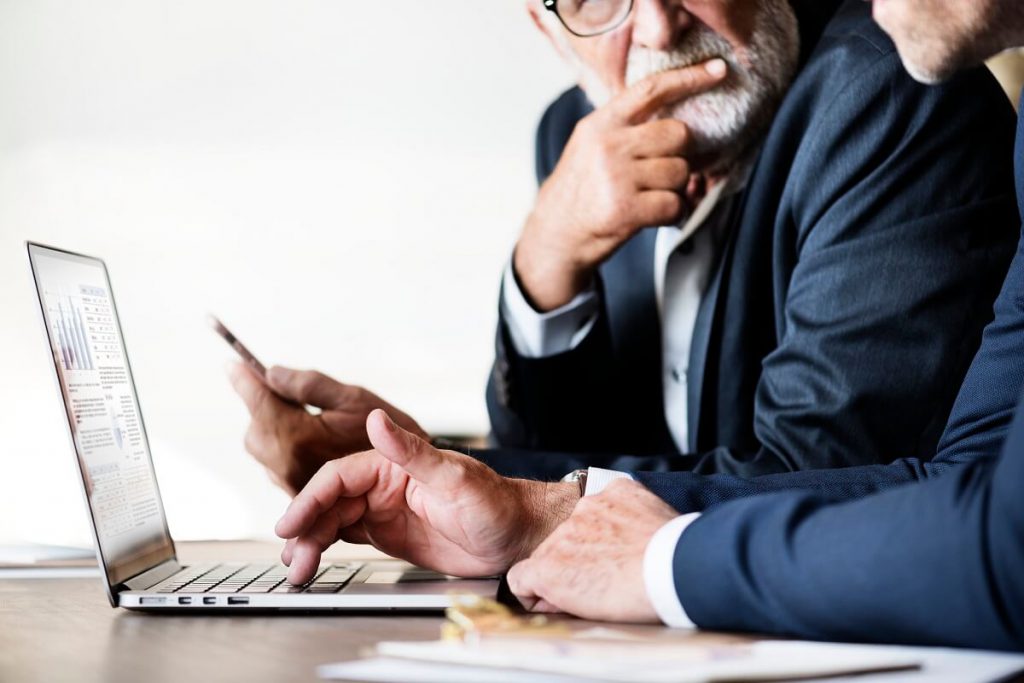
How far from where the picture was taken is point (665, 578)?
2.43 ft

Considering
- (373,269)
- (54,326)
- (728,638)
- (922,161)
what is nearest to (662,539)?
(728,638)

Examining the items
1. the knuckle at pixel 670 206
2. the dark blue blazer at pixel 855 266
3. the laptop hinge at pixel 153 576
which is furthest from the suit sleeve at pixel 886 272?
the laptop hinge at pixel 153 576

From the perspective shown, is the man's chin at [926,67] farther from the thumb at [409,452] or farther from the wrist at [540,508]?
the thumb at [409,452]

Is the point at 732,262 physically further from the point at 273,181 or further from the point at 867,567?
the point at 273,181

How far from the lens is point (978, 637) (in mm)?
625

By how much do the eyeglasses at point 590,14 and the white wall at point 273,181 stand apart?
681 millimetres

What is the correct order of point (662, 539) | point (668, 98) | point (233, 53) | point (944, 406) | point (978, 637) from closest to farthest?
point (978, 637), point (662, 539), point (944, 406), point (668, 98), point (233, 53)

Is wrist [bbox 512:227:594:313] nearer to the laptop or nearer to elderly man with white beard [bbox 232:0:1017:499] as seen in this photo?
elderly man with white beard [bbox 232:0:1017:499]

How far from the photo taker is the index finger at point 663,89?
181 cm

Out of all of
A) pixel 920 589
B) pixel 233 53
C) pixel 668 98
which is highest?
pixel 233 53

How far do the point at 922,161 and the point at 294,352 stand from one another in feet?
5.65

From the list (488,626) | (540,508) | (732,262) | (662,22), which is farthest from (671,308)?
(488,626)

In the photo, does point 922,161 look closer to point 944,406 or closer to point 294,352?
point 944,406

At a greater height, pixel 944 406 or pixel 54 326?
pixel 54 326
